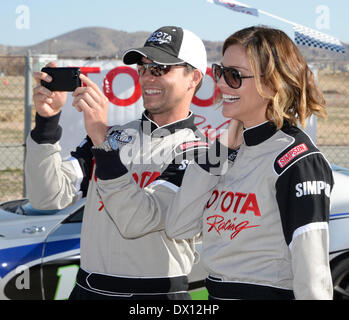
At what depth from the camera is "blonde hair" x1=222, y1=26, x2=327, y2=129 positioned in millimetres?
1885

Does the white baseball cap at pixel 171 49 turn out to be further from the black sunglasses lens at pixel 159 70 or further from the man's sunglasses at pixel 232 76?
the man's sunglasses at pixel 232 76

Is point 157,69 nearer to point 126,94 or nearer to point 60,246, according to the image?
point 60,246

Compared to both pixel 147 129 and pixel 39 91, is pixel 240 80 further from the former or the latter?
pixel 39 91

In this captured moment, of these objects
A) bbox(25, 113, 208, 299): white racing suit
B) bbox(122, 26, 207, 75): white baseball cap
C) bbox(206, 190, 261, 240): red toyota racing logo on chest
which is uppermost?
bbox(122, 26, 207, 75): white baseball cap

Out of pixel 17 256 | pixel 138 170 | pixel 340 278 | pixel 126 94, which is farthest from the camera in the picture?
A: pixel 126 94

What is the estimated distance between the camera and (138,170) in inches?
90.4

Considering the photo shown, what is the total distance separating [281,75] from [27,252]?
9.01 feet

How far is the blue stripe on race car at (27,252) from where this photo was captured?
4.05m

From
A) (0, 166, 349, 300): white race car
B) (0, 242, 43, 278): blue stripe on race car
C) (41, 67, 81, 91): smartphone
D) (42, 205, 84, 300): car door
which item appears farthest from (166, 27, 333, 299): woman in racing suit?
(0, 242, 43, 278): blue stripe on race car

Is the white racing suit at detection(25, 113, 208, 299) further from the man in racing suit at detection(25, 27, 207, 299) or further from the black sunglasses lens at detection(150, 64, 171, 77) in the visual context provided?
the black sunglasses lens at detection(150, 64, 171, 77)

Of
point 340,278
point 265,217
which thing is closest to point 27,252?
point 340,278

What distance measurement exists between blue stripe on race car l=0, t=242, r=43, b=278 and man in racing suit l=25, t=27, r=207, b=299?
1.78 m

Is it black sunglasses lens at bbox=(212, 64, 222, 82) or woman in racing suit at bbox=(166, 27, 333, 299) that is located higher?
black sunglasses lens at bbox=(212, 64, 222, 82)

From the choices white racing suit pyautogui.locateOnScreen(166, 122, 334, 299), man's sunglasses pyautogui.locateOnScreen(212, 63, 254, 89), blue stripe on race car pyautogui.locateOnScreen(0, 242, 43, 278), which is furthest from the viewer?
blue stripe on race car pyautogui.locateOnScreen(0, 242, 43, 278)
